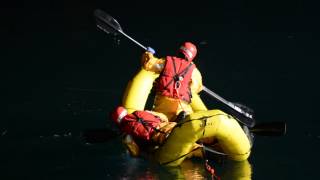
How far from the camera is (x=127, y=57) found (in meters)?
14.8

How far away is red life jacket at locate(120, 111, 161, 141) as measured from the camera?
24.6ft

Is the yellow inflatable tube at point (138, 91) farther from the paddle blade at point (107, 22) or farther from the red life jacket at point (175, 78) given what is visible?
the paddle blade at point (107, 22)

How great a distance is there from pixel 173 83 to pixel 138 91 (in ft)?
1.62

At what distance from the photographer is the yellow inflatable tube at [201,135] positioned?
7.12 m

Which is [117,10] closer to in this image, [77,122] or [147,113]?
[77,122]

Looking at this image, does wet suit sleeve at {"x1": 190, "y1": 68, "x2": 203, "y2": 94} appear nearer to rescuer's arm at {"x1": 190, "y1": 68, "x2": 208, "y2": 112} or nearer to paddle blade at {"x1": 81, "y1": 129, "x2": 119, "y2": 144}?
rescuer's arm at {"x1": 190, "y1": 68, "x2": 208, "y2": 112}

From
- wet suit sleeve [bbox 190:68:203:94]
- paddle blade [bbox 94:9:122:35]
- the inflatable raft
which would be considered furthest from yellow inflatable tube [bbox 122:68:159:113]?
paddle blade [bbox 94:9:122:35]

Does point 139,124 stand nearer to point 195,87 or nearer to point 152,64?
point 152,64

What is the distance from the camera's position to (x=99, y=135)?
798 centimetres

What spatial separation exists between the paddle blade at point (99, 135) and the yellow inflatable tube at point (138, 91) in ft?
1.30

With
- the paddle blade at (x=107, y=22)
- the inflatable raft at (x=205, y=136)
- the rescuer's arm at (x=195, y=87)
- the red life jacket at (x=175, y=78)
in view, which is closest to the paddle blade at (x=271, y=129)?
the inflatable raft at (x=205, y=136)

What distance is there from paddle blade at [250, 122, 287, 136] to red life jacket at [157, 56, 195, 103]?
3.55 ft

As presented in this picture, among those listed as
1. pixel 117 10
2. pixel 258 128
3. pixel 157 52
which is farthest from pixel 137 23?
pixel 258 128

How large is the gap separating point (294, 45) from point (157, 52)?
336cm
